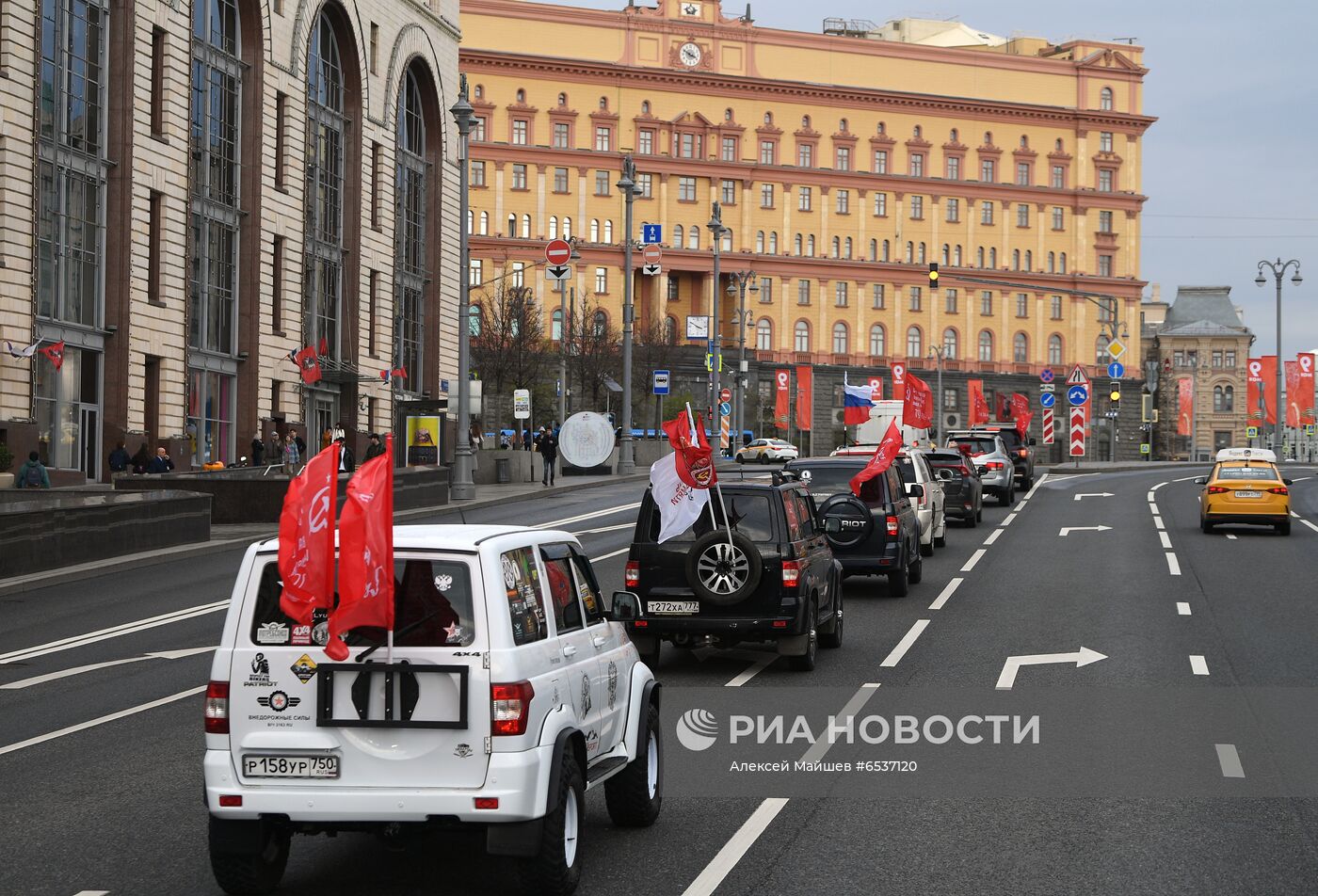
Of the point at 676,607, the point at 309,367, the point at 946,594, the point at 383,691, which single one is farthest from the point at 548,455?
the point at 383,691

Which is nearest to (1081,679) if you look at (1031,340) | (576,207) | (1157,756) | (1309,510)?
(1157,756)

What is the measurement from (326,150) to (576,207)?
6302cm

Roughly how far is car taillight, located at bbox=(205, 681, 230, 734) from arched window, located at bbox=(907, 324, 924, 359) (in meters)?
127

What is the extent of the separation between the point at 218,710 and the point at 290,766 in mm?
429

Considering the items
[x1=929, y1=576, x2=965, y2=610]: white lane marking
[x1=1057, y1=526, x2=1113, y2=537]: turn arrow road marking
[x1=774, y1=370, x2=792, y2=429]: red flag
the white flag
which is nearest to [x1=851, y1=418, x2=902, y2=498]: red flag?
[x1=929, y1=576, x2=965, y2=610]: white lane marking

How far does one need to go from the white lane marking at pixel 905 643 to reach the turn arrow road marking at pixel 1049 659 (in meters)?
1.06

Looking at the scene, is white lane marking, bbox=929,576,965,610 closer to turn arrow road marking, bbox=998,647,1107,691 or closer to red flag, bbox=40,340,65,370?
turn arrow road marking, bbox=998,647,1107,691

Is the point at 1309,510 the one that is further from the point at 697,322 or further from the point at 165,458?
the point at 697,322

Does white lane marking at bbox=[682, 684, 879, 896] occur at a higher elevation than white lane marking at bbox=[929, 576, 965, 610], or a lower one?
lower

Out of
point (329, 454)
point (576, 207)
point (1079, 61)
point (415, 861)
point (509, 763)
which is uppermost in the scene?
point (1079, 61)

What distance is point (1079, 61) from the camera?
133375 mm

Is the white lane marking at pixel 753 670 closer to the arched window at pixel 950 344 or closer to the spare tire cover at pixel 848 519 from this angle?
the spare tire cover at pixel 848 519

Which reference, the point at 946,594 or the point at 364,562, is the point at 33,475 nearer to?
the point at 946,594

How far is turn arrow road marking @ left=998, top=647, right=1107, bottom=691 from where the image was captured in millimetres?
15922
